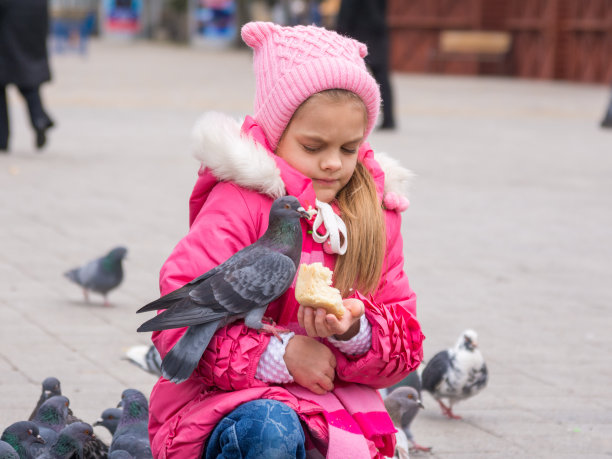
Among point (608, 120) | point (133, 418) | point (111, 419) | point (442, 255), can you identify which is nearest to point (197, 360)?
point (133, 418)

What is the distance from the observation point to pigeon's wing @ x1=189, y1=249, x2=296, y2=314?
8.76 ft

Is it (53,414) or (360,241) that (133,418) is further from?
(360,241)

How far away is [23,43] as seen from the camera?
11.2 metres

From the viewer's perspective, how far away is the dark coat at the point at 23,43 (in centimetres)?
1116

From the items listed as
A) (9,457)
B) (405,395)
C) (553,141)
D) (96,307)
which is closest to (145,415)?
(9,457)

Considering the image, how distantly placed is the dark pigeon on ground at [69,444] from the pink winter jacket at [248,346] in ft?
1.73

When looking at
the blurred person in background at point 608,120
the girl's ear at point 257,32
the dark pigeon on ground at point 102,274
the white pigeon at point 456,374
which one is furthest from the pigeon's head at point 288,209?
the blurred person in background at point 608,120

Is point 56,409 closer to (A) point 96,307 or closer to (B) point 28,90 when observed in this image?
(A) point 96,307

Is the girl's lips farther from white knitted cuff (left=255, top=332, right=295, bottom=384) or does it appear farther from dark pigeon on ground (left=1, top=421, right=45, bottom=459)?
dark pigeon on ground (left=1, top=421, right=45, bottom=459)

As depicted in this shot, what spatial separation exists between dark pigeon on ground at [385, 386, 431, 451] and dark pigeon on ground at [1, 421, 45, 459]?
127 centimetres

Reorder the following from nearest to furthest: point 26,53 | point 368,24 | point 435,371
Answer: point 435,371 < point 26,53 < point 368,24

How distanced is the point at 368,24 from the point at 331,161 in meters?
12.5

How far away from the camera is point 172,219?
8422 millimetres

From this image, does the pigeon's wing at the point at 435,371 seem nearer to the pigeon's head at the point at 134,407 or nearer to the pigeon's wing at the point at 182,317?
the pigeon's head at the point at 134,407
